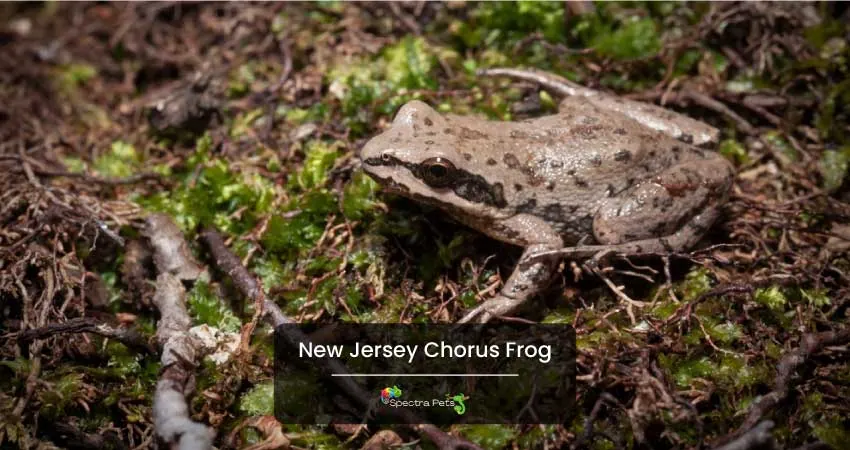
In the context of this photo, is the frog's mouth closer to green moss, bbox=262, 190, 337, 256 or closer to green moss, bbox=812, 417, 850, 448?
green moss, bbox=262, 190, 337, 256

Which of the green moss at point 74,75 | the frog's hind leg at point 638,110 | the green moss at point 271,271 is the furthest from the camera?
the green moss at point 74,75

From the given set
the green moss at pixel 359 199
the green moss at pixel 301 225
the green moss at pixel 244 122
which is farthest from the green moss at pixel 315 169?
the green moss at pixel 244 122

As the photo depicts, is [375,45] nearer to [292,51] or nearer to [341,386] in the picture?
[292,51]

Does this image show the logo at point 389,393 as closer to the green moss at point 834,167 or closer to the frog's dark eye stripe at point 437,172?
the frog's dark eye stripe at point 437,172

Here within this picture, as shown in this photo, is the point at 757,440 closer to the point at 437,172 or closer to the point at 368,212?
the point at 437,172

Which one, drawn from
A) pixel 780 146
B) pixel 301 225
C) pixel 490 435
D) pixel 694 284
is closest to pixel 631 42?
pixel 780 146

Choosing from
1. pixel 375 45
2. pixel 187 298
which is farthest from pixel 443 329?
pixel 375 45
